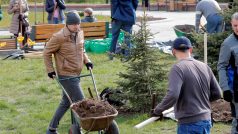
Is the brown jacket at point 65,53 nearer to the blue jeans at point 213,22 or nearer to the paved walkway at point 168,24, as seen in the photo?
the blue jeans at point 213,22

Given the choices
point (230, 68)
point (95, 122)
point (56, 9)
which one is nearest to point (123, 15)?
point (56, 9)

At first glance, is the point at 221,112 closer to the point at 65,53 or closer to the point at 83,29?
the point at 65,53

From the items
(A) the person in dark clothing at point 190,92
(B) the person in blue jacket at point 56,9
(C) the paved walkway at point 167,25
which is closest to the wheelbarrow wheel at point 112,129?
(A) the person in dark clothing at point 190,92

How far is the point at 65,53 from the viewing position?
341 inches

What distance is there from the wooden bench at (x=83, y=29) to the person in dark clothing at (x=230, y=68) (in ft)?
34.4

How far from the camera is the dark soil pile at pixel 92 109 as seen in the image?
25.2 feet

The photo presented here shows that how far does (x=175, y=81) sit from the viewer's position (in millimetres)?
6453

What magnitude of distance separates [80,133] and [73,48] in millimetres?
1150

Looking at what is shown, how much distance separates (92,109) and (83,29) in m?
11.0

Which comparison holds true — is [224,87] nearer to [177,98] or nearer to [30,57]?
[177,98]

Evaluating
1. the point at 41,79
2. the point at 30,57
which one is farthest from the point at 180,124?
the point at 30,57

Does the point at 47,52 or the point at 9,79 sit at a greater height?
the point at 47,52

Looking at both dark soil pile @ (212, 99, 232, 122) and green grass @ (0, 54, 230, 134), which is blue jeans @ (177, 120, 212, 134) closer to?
green grass @ (0, 54, 230, 134)

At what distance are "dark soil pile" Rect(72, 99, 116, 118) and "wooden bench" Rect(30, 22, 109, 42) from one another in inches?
398
